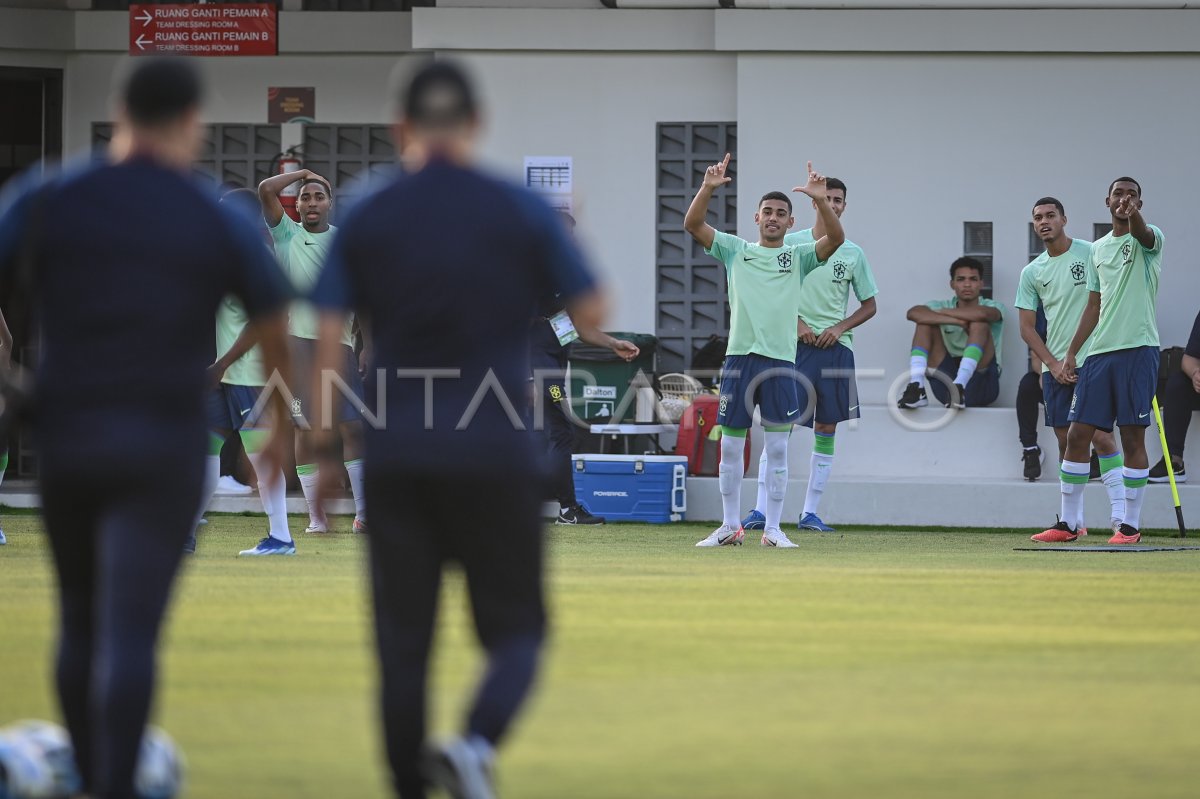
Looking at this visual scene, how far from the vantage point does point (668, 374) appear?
57.3ft

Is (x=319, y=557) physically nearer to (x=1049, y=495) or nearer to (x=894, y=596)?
(x=894, y=596)

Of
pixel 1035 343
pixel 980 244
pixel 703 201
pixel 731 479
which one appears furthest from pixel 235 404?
pixel 980 244

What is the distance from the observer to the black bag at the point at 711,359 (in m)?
17.2

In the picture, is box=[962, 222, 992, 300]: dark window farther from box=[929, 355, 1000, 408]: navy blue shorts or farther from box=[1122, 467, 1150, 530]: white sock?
box=[1122, 467, 1150, 530]: white sock

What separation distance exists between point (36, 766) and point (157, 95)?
1492 millimetres

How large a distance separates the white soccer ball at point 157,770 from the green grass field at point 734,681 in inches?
9.2

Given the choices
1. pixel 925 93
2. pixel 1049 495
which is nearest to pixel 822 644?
pixel 1049 495

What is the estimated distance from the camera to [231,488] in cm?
1652

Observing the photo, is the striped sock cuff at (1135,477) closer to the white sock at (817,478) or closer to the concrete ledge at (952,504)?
the concrete ledge at (952,504)

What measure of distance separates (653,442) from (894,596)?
8.01 metres

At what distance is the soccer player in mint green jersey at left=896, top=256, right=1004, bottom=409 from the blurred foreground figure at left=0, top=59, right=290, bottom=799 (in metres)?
12.8

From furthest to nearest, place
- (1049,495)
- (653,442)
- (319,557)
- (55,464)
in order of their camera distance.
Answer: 1. (653,442)
2. (1049,495)
3. (319,557)
4. (55,464)

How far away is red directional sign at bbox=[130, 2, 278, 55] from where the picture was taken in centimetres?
1808

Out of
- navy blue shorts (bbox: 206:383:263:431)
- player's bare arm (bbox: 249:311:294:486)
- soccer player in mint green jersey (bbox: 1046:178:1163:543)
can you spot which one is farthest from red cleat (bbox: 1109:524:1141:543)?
player's bare arm (bbox: 249:311:294:486)
